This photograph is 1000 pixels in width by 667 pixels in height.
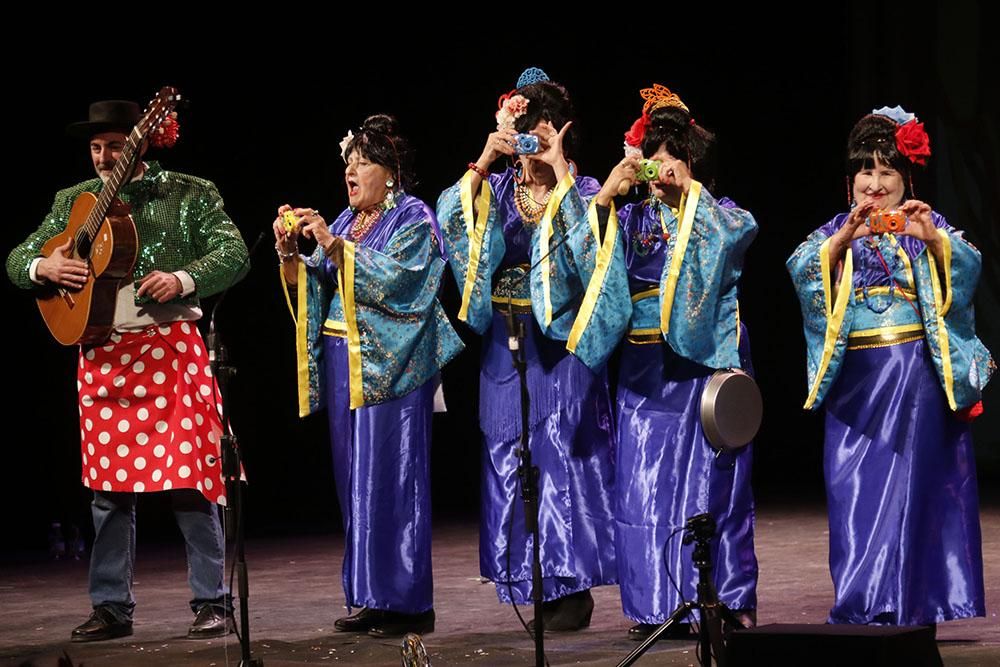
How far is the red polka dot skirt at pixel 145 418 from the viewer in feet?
15.8

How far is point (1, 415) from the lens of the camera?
7746 mm

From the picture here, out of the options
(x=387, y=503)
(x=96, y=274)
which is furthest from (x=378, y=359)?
(x=96, y=274)

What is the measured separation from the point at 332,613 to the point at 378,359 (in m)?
0.95

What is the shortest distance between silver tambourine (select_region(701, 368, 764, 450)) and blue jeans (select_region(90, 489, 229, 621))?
1553 millimetres

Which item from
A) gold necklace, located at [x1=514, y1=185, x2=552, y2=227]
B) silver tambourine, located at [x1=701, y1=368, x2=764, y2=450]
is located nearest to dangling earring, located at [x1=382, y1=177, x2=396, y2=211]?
gold necklace, located at [x1=514, y1=185, x2=552, y2=227]

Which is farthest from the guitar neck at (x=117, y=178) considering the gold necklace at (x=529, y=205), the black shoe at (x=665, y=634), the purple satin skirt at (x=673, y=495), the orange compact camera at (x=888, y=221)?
the orange compact camera at (x=888, y=221)

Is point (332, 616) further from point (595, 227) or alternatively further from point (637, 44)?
point (637, 44)

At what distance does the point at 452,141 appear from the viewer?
8469 millimetres

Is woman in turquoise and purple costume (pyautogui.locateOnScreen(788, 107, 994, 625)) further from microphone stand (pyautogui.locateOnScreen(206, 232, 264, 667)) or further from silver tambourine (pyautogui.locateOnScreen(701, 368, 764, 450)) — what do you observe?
microphone stand (pyautogui.locateOnScreen(206, 232, 264, 667))

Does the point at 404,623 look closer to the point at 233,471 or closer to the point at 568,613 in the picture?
the point at 568,613

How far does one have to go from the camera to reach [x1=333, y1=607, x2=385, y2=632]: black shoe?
4.80 meters

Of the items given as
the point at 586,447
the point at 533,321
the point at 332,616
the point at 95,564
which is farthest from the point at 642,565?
the point at 95,564

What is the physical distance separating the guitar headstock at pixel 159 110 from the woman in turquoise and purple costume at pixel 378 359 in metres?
Answer: 0.45

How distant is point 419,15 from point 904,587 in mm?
4841
